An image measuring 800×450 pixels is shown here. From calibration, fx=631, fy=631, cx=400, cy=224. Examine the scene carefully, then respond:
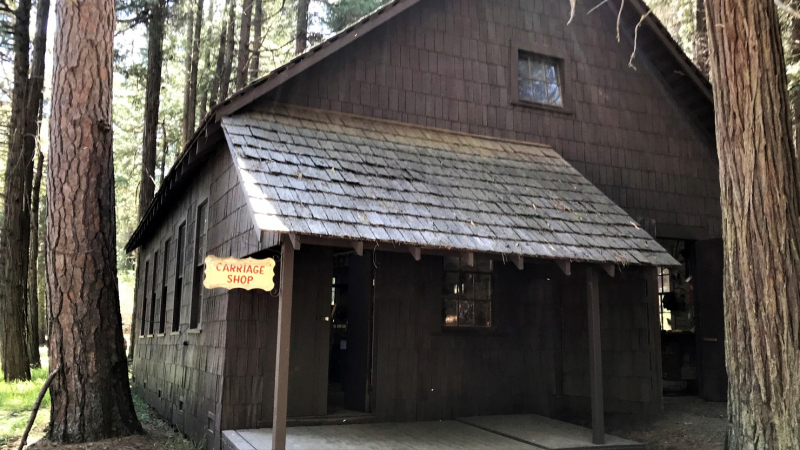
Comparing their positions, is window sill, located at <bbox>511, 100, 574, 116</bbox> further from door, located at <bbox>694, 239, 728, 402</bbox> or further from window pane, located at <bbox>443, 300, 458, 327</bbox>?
window pane, located at <bbox>443, 300, 458, 327</bbox>

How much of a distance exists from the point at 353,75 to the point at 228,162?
6.94 feet

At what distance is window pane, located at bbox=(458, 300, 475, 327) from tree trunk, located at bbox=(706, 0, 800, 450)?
3456 mm

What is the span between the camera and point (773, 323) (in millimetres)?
5910

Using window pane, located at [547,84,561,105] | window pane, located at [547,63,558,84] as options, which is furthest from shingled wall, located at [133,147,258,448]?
window pane, located at [547,63,558,84]

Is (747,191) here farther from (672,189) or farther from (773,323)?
(672,189)

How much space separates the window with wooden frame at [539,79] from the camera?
9.84 m

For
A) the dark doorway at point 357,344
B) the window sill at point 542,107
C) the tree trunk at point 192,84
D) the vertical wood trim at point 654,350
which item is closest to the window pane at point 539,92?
the window sill at point 542,107

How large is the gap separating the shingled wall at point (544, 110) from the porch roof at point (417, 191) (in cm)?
43

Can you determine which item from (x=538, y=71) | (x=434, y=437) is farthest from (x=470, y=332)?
(x=538, y=71)

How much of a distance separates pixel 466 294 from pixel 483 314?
404 millimetres

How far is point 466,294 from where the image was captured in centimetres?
893

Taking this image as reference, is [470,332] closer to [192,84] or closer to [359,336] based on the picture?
[359,336]

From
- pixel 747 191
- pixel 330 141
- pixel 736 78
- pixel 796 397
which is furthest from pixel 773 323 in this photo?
pixel 330 141

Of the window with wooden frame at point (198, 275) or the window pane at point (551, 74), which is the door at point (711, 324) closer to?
the window pane at point (551, 74)
